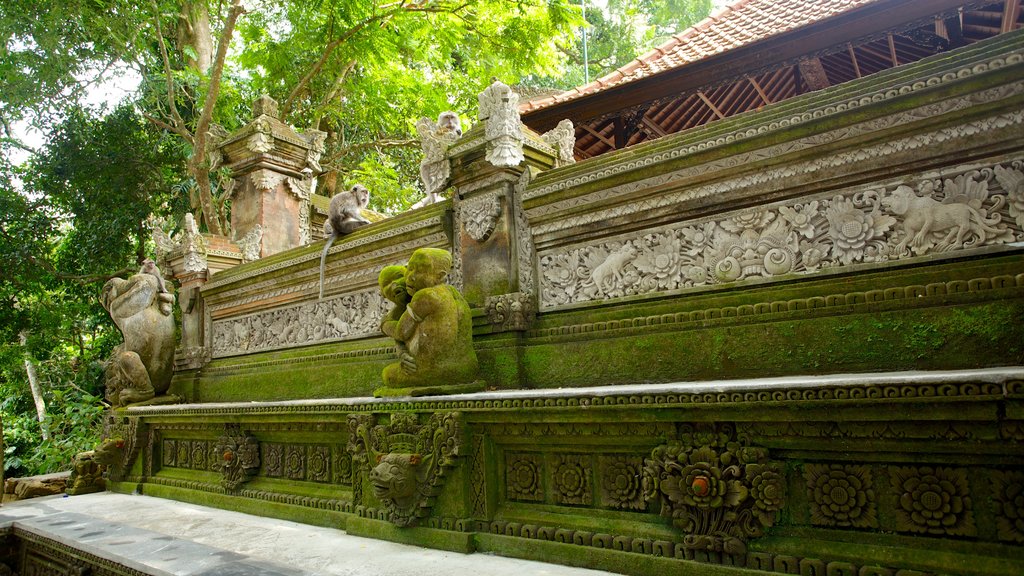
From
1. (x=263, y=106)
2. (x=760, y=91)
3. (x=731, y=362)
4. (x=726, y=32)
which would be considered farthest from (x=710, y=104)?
(x=263, y=106)

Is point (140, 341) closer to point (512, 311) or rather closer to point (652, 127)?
point (512, 311)

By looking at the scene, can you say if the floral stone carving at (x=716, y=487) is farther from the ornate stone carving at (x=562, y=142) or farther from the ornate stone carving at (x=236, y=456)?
the ornate stone carving at (x=236, y=456)

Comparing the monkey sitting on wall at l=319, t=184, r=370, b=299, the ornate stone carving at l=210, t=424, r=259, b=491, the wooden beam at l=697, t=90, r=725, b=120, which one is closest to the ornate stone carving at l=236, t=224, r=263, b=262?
the monkey sitting on wall at l=319, t=184, r=370, b=299

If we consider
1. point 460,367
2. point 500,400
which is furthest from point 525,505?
point 460,367

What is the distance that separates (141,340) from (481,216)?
4.93 meters

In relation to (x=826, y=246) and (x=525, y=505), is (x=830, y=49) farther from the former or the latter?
(x=525, y=505)

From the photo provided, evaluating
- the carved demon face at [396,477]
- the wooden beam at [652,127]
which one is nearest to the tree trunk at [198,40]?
the wooden beam at [652,127]

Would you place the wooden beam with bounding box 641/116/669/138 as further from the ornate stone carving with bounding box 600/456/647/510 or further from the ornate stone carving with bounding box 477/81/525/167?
the ornate stone carving with bounding box 600/456/647/510

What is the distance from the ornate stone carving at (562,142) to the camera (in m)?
5.14

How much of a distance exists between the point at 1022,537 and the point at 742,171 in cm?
226

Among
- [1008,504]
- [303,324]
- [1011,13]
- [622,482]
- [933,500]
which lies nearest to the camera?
[1008,504]

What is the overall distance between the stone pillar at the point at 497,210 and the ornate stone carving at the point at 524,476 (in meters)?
1.18

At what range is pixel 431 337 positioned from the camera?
4105 millimetres

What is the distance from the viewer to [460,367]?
417 cm
